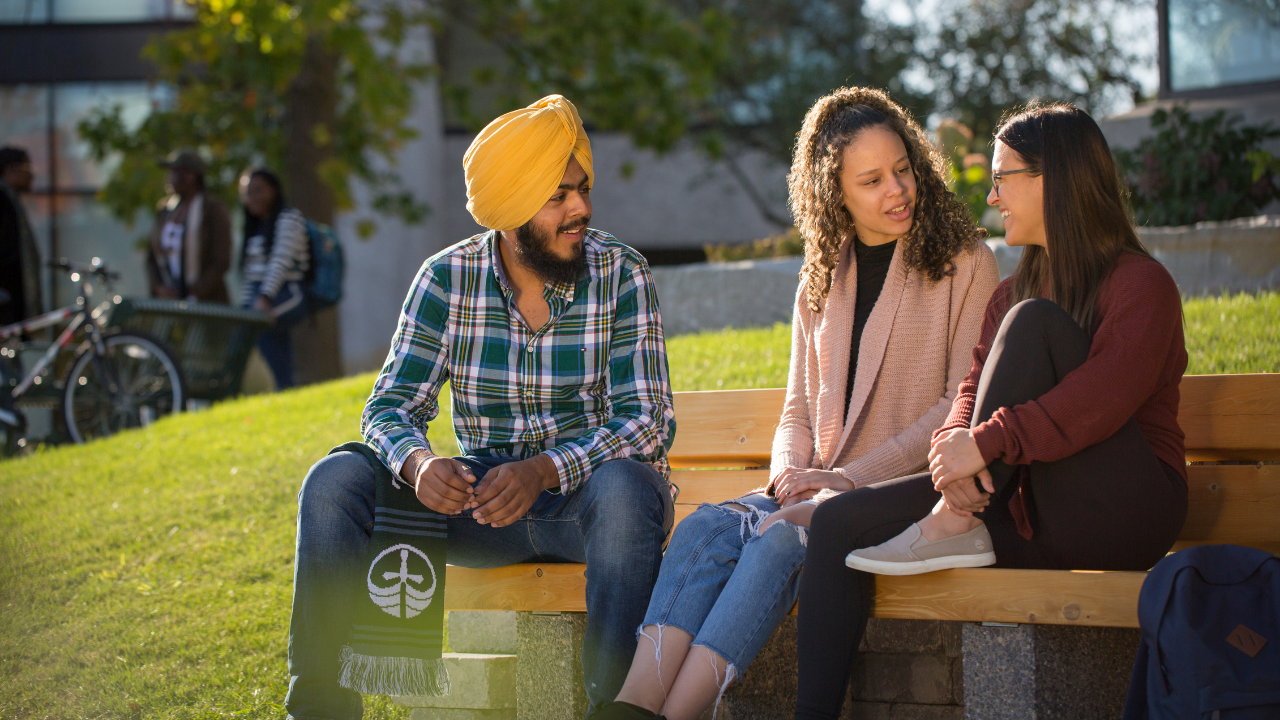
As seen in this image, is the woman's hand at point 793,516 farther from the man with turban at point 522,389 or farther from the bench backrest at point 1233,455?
the bench backrest at point 1233,455

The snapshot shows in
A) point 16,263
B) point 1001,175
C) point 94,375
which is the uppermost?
point 16,263

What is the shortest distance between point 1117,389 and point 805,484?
2.84 feet

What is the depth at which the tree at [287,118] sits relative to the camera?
10508mm

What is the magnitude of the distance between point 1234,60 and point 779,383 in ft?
17.1

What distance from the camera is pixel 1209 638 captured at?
85.2 inches

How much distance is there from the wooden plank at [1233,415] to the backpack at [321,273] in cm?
711

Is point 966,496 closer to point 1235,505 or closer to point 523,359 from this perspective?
point 1235,505

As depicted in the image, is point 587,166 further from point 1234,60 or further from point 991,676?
point 1234,60

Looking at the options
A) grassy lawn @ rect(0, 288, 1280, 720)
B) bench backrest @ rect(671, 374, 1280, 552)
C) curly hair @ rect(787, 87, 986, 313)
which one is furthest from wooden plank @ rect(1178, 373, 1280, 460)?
grassy lawn @ rect(0, 288, 1280, 720)

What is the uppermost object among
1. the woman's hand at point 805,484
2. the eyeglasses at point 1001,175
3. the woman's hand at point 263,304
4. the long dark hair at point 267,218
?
the long dark hair at point 267,218

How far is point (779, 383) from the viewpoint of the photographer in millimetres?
5262

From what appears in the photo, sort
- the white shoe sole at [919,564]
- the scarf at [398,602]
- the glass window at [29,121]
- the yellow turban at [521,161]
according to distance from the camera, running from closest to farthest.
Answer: the white shoe sole at [919,564], the scarf at [398,602], the yellow turban at [521,161], the glass window at [29,121]

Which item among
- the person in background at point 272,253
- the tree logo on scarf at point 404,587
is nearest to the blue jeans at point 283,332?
the person in background at point 272,253

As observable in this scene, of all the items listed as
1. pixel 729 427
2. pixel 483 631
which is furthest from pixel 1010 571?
pixel 483 631
